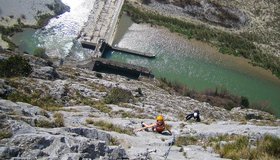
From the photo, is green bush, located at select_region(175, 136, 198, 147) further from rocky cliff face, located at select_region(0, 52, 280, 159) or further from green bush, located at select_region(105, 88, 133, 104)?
green bush, located at select_region(105, 88, 133, 104)

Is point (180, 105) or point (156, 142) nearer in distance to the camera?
point (156, 142)

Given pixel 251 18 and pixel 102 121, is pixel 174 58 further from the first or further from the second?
pixel 102 121

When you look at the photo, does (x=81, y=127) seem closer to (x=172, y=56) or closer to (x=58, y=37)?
(x=58, y=37)

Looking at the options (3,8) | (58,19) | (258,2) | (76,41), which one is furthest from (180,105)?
(258,2)

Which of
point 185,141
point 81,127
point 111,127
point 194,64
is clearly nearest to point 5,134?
point 81,127

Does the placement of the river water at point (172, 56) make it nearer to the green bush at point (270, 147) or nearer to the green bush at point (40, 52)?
the green bush at point (40, 52)
